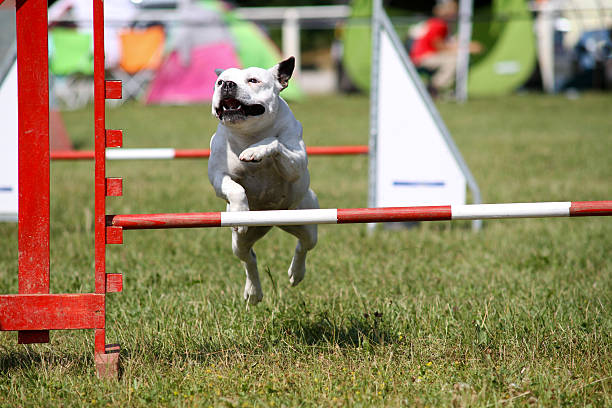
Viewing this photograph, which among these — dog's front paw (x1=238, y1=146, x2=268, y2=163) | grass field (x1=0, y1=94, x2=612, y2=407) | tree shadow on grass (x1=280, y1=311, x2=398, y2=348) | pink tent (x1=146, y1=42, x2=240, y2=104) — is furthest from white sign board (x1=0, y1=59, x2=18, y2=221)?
pink tent (x1=146, y1=42, x2=240, y2=104)

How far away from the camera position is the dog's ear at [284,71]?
288cm

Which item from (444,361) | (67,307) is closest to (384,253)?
(444,361)

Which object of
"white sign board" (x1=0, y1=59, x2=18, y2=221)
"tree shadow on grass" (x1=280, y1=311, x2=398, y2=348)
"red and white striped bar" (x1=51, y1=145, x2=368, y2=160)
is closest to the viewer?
"tree shadow on grass" (x1=280, y1=311, x2=398, y2=348)

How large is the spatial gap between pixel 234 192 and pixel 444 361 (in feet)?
3.85

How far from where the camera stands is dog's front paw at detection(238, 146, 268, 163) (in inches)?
107

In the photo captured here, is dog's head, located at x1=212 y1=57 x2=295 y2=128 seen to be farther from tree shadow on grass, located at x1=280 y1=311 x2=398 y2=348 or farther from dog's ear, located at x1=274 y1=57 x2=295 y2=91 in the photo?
tree shadow on grass, located at x1=280 y1=311 x2=398 y2=348

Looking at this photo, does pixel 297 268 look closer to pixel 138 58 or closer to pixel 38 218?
pixel 38 218

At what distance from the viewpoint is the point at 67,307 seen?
2844 mm

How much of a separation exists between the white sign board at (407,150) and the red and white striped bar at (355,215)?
8.63 feet

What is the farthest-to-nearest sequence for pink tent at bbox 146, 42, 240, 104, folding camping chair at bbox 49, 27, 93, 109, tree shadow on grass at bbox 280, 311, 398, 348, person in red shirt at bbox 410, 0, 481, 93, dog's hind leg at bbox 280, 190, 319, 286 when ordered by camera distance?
person in red shirt at bbox 410, 0, 481, 93 → folding camping chair at bbox 49, 27, 93, 109 → pink tent at bbox 146, 42, 240, 104 → dog's hind leg at bbox 280, 190, 319, 286 → tree shadow on grass at bbox 280, 311, 398, 348

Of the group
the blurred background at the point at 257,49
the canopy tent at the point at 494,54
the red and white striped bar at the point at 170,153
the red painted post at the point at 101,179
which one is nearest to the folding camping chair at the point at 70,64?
the blurred background at the point at 257,49

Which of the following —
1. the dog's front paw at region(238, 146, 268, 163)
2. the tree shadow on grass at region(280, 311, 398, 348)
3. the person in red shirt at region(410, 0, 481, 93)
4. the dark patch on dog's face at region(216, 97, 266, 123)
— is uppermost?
the person in red shirt at region(410, 0, 481, 93)

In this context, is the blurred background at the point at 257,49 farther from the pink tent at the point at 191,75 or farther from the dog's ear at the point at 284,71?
the dog's ear at the point at 284,71

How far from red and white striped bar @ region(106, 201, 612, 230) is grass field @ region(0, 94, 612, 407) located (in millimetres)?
647
